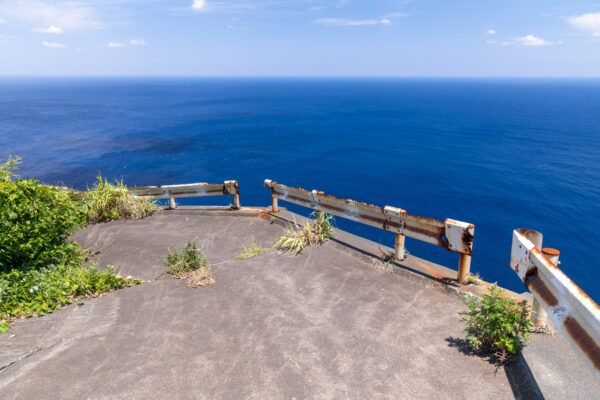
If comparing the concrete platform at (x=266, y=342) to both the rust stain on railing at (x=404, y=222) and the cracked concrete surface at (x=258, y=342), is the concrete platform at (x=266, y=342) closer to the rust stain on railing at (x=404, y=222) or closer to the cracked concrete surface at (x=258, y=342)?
the cracked concrete surface at (x=258, y=342)

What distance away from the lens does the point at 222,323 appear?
517 centimetres

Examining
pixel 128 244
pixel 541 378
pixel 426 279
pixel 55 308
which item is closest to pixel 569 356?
pixel 541 378

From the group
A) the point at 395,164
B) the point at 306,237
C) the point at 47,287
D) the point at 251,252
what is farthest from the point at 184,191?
the point at 395,164

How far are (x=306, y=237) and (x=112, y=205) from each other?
6.61 meters

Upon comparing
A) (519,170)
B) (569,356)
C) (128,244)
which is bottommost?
(519,170)

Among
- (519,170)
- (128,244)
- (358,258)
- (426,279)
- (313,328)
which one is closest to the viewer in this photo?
(313,328)

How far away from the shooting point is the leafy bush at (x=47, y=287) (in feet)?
18.3

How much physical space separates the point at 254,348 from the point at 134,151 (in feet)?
170

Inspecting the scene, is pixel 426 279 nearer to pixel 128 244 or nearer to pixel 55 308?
pixel 55 308

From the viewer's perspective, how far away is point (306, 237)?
799 cm

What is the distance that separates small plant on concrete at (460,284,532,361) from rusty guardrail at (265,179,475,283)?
129 centimetres

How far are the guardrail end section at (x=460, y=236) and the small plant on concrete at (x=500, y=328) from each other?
4.17 feet

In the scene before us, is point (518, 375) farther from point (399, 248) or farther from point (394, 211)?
point (394, 211)

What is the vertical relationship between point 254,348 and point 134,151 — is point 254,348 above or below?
above
